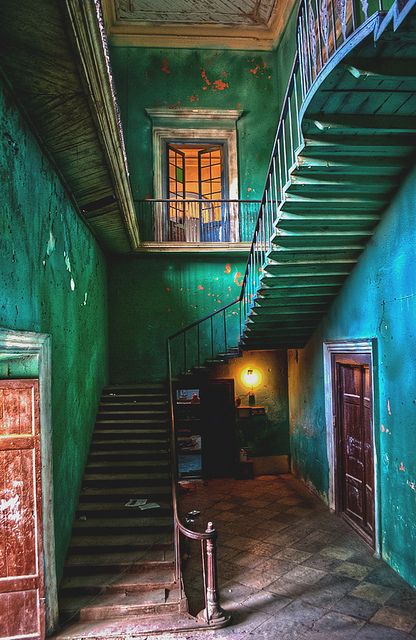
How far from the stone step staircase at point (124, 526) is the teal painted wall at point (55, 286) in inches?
12.1

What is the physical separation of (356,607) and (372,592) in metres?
0.38

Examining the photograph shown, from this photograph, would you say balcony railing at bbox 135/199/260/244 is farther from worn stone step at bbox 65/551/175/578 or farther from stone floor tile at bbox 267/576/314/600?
stone floor tile at bbox 267/576/314/600

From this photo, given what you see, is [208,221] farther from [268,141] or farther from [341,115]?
[341,115]

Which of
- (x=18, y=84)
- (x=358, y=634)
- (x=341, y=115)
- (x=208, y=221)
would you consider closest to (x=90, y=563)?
(x=358, y=634)

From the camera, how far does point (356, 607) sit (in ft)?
14.9

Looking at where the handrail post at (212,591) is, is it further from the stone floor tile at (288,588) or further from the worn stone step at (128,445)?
the worn stone step at (128,445)

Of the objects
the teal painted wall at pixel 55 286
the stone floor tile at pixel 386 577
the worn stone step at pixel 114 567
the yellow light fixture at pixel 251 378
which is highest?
the teal painted wall at pixel 55 286

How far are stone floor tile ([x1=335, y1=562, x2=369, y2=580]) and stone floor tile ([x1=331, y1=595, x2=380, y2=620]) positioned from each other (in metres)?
0.51

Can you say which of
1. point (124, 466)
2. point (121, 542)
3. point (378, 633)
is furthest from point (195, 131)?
point (378, 633)

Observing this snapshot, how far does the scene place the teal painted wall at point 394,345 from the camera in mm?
4863

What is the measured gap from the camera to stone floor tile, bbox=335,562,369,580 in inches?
205

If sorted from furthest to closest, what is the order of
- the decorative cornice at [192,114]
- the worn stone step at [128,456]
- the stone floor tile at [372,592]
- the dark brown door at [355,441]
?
the decorative cornice at [192,114]
the worn stone step at [128,456]
the dark brown door at [355,441]
the stone floor tile at [372,592]

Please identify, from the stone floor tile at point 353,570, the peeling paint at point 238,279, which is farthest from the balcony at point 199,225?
the stone floor tile at point 353,570

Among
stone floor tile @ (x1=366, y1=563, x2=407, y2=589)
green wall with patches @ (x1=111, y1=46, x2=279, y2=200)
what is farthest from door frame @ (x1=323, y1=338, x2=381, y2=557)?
green wall with patches @ (x1=111, y1=46, x2=279, y2=200)
